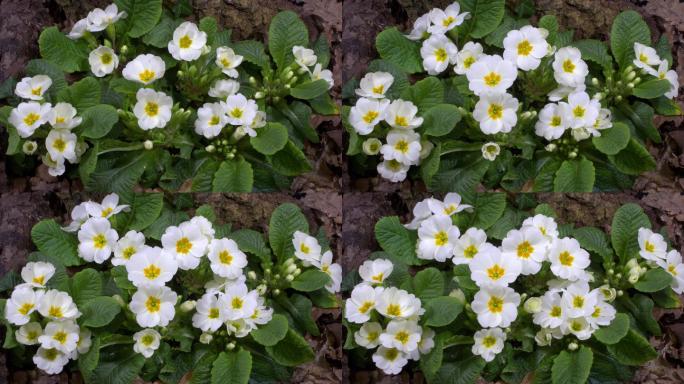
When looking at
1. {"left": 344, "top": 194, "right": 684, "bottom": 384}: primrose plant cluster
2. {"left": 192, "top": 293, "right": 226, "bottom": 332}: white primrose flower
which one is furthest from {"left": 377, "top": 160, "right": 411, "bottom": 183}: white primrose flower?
{"left": 192, "top": 293, "right": 226, "bottom": 332}: white primrose flower

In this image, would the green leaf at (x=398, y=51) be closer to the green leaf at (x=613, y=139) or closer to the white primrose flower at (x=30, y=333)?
the green leaf at (x=613, y=139)

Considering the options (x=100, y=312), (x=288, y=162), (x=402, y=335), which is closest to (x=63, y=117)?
(x=100, y=312)

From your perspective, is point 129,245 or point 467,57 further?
point 467,57

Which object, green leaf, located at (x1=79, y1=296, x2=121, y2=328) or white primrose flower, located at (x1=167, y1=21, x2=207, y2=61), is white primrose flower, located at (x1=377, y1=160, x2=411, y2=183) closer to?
white primrose flower, located at (x1=167, y1=21, x2=207, y2=61)

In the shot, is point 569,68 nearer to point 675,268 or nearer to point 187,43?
point 675,268

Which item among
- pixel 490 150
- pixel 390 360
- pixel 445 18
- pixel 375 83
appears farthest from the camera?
pixel 445 18
